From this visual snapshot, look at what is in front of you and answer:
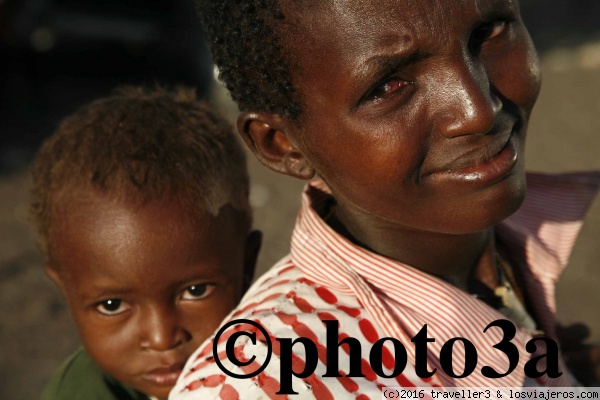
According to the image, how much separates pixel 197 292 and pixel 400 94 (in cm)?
92

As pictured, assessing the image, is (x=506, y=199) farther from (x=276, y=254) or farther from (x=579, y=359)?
(x=276, y=254)

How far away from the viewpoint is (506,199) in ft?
5.60

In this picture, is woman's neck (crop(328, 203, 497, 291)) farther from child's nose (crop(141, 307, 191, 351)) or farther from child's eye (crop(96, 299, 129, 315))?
child's eye (crop(96, 299, 129, 315))

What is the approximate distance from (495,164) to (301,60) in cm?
46

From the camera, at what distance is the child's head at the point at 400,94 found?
1.54 meters

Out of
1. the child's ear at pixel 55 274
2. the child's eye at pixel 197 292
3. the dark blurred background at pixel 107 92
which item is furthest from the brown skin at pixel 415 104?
the dark blurred background at pixel 107 92

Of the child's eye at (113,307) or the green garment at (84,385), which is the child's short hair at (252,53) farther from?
the green garment at (84,385)

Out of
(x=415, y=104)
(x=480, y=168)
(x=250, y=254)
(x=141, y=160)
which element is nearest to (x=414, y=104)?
(x=415, y=104)

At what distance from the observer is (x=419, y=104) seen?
159 cm

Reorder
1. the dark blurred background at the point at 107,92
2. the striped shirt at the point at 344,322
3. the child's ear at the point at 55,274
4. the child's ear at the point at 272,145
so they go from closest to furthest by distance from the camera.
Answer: the striped shirt at the point at 344,322, the child's ear at the point at 272,145, the child's ear at the point at 55,274, the dark blurred background at the point at 107,92

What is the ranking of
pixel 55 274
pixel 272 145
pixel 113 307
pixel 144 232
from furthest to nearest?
pixel 55 274
pixel 113 307
pixel 144 232
pixel 272 145

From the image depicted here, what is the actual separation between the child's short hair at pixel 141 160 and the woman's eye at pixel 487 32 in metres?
0.86

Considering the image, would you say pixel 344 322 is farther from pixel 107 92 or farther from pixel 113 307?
pixel 107 92

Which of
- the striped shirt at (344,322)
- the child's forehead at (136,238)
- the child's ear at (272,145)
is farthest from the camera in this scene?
the child's forehead at (136,238)
